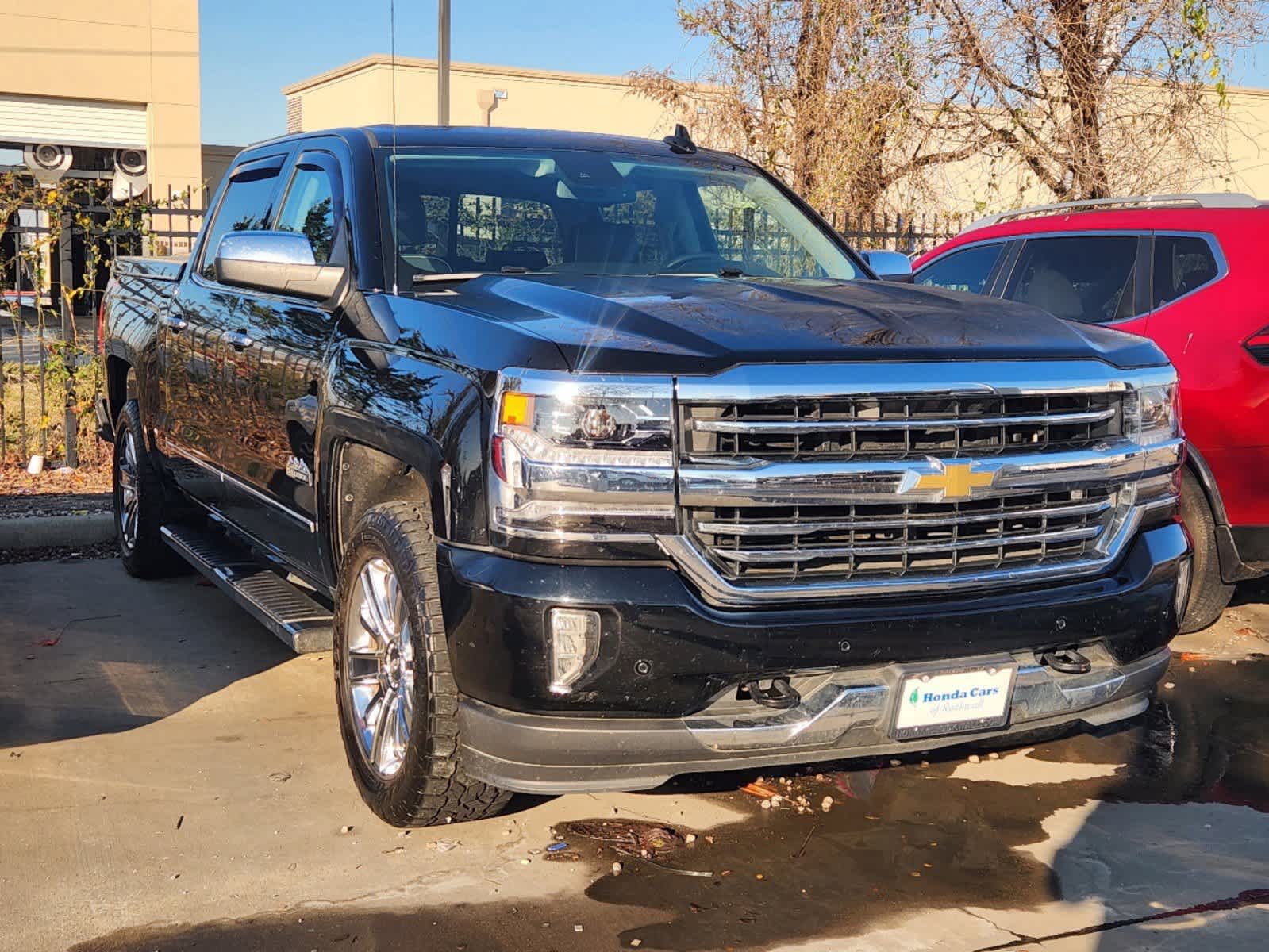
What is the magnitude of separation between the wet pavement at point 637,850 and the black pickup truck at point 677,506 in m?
0.31

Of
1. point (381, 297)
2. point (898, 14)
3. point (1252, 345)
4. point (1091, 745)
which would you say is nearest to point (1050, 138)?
point (898, 14)

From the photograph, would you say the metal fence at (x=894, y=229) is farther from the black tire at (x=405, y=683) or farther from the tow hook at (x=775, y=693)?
the tow hook at (x=775, y=693)

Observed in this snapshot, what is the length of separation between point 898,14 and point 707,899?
10.8 metres

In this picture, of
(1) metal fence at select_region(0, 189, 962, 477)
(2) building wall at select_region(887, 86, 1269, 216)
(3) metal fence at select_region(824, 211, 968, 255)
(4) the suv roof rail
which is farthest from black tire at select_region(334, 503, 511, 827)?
(2) building wall at select_region(887, 86, 1269, 216)

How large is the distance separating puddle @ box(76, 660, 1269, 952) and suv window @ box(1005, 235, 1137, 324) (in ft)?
6.88

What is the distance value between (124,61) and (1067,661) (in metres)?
22.6

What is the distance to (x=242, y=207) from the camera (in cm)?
601

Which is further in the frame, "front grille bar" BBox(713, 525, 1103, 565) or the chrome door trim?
the chrome door trim

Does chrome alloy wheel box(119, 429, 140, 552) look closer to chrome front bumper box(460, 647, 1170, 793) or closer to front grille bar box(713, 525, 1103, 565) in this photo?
chrome front bumper box(460, 647, 1170, 793)

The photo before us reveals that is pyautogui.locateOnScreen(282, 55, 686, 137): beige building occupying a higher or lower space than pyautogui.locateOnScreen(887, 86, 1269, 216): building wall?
higher

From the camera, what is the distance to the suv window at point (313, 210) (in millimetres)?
4719

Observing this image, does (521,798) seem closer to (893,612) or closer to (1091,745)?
(893,612)

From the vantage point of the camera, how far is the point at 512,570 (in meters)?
3.28

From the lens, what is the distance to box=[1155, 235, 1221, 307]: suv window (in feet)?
19.4
